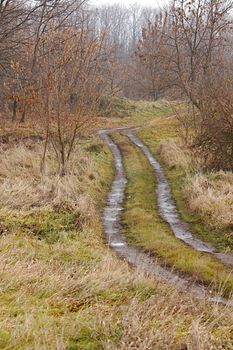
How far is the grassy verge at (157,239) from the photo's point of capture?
873cm

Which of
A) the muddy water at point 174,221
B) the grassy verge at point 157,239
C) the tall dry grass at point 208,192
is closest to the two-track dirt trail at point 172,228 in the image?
the muddy water at point 174,221

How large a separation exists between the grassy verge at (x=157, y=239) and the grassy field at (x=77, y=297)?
1.00 metres

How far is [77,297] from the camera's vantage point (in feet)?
20.3

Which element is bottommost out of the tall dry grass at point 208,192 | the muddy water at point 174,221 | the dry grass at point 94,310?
the muddy water at point 174,221

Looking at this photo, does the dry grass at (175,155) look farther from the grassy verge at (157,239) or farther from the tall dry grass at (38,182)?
the tall dry grass at (38,182)

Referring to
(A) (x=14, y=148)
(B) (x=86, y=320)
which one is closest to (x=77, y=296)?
(B) (x=86, y=320)

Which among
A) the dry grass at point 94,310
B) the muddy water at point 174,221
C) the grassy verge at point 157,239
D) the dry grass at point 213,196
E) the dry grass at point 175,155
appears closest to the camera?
the dry grass at point 94,310

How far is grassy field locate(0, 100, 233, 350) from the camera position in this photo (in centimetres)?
476

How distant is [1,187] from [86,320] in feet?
27.4

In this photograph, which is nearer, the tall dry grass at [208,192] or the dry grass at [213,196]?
the dry grass at [213,196]

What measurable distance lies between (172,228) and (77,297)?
6.16 metres

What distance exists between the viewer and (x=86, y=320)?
5219 millimetres

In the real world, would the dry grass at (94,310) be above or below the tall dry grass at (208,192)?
above

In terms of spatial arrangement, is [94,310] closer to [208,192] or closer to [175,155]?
[208,192]
